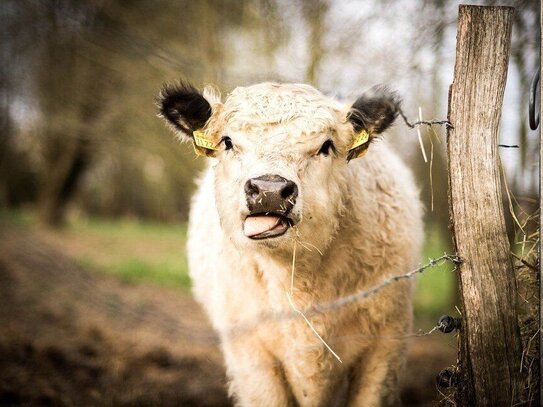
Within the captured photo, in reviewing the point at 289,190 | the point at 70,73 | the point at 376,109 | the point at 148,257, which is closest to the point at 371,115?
the point at 376,109

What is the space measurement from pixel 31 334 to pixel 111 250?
8442mm

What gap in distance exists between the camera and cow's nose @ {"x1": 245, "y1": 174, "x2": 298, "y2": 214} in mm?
2533

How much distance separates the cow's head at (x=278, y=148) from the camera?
265cm

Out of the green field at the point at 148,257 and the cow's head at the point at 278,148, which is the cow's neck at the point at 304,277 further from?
the green field at the point at 148,257

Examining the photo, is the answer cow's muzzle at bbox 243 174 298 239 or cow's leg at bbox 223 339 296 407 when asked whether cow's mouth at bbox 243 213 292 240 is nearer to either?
cow's muzzle at bbox 243 174 298 239

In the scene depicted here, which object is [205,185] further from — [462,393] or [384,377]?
[462,393]

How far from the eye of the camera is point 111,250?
14852 mm

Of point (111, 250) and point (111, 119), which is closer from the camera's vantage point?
point (111, 119)

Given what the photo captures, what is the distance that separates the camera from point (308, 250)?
10.0 ft

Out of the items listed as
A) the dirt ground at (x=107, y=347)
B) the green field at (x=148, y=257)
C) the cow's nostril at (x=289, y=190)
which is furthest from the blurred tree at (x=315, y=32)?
the cow's nostril at (x=289, y=190)

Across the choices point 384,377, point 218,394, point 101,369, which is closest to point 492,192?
point 384,377

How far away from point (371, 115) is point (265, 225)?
→ 40.4 inches

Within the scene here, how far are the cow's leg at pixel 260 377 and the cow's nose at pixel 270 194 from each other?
126cm

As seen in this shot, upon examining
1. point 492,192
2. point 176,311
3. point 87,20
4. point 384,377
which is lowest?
point 176,311
